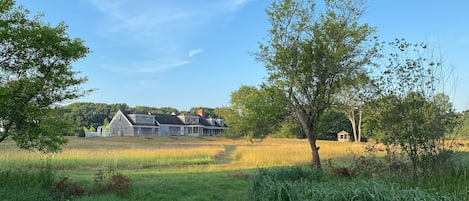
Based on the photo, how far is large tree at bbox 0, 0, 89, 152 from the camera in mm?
7527

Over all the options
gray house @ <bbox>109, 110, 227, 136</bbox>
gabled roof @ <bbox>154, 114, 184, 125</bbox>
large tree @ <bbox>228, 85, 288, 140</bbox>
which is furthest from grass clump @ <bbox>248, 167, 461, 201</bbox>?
gabled roof @ <bbox>154, 114, 184, 125</bbox>

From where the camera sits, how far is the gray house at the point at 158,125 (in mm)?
54656

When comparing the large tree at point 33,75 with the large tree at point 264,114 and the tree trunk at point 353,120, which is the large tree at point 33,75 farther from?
the tree trunk at point 353,120

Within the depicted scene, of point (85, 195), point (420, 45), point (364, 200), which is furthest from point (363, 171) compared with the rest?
point (85, 195)

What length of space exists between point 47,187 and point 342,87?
881 cm

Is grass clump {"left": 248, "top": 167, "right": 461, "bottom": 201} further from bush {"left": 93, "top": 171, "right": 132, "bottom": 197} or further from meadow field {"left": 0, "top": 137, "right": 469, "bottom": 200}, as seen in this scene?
bush {"left": 93, "top": 171, "right": 132, "bottom": 197}

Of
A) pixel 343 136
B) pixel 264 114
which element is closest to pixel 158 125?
pixel 343 136

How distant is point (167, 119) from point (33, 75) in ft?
179

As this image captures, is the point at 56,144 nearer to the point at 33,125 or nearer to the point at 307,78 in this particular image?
the point at 33,125

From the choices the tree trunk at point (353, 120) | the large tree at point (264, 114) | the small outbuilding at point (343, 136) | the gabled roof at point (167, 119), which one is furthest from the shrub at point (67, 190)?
the small outbuilding at point (343, 136)

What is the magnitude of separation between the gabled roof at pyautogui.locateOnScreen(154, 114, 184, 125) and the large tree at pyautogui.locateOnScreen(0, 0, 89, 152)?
51922 millimetres

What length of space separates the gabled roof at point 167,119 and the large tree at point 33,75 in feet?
170

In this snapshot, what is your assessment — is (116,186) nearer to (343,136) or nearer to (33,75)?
(33,75)

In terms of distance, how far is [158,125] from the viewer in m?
58.7
